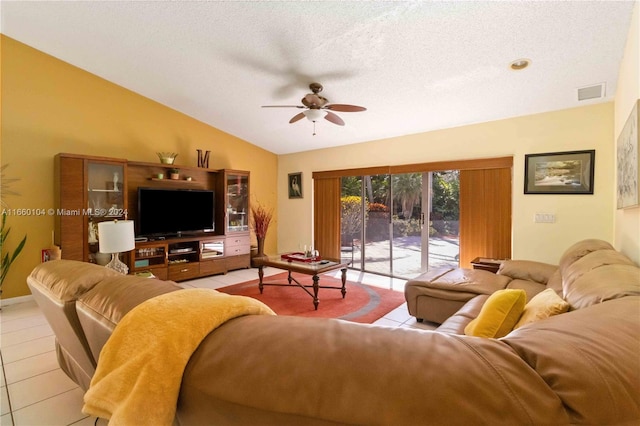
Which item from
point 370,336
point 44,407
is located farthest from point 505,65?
point 44,407

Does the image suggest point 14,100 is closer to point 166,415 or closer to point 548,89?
point 166,415

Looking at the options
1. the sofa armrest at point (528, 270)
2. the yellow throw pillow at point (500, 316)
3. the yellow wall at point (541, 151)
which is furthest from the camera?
the yellow wall at point (541, 151)

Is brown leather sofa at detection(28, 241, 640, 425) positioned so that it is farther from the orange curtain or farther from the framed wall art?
the orange curtain

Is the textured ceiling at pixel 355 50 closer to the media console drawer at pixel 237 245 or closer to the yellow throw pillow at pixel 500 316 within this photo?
the yellow throw pillow at pixel 500 316

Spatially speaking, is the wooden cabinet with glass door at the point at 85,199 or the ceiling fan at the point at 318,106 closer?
the ceiling fan at the point at 318,106

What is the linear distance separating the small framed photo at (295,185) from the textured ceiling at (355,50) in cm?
195

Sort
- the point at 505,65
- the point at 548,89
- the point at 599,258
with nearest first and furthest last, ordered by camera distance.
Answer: the point at 599,258 → the point at 505,65 → the point at 548,89

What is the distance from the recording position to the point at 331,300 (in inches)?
143

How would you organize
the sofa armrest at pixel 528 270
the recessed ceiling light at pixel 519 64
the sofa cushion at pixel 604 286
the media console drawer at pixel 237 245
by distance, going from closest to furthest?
the sofa cushion at pixel 604 286
the recessed ceiling light at pixel 519 64
the sofa armrest at pixel 528 270
the media console drawer at pixel 237 245

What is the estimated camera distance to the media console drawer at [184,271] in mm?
4395

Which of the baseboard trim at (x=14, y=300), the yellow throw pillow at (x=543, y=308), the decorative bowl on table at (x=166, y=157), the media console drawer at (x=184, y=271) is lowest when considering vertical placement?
the baseboard trim at (x=14, y=300)

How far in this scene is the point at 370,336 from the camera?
25.1 inches

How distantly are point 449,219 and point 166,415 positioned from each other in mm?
4288

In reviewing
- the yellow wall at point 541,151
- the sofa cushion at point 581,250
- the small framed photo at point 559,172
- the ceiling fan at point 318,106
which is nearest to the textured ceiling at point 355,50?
the yellow wall at point 541,151
